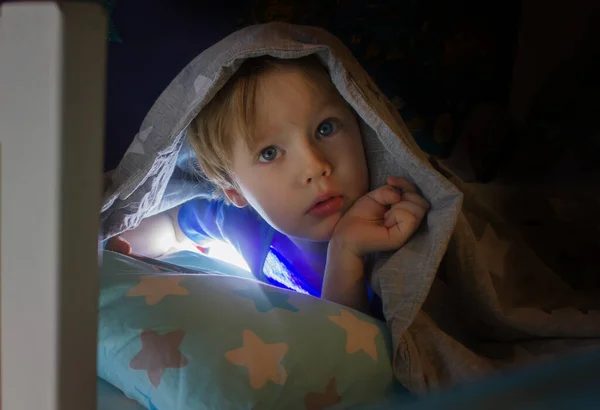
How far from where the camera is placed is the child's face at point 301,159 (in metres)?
0.74

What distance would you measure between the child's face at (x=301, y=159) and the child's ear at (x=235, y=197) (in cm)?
7

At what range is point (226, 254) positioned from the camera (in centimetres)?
107

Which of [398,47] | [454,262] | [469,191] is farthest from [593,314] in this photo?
[398,47]

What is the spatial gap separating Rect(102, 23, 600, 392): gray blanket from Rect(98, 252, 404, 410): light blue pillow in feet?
0.19

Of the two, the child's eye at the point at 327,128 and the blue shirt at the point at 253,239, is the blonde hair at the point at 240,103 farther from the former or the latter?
the blue shirt at the point at 253,239

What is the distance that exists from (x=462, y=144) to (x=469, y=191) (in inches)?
19.0

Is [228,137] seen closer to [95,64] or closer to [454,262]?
[454,262]

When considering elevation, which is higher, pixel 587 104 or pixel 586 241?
pixel 587 104

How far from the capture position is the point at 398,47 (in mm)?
1271

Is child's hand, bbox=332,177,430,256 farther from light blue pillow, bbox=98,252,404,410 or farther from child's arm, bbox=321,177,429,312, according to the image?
light blue pillow, bbox=98,252,404,410

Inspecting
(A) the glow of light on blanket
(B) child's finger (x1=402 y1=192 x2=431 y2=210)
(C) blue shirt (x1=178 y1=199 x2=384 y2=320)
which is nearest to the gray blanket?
(B) child's finger (x1=402 y1=192 x2=431 y2=210)

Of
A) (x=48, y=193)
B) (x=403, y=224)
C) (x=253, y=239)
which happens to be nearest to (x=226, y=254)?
(x=253, y=239)

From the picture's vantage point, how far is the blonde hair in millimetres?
747

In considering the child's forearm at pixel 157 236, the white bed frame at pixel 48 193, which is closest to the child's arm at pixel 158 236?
the child's forearm at pixel 157 236
